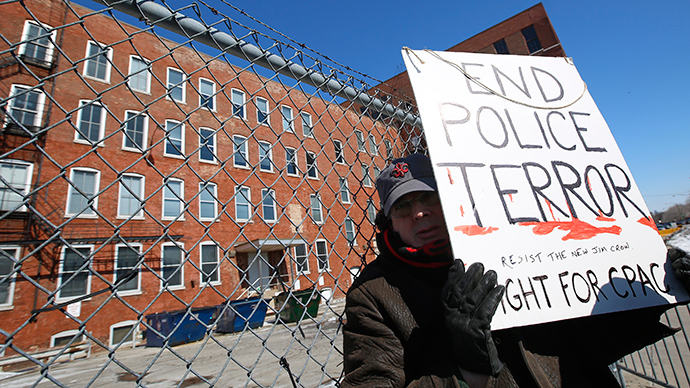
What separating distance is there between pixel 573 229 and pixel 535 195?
22 centimetres

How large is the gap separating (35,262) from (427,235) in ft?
51.0

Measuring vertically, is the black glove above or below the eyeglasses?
below

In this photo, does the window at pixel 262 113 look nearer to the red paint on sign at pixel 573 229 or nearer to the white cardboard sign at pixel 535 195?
the white cardboard sign at pixel 535 195

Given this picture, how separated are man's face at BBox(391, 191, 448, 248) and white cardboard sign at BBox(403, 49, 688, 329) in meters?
0.26

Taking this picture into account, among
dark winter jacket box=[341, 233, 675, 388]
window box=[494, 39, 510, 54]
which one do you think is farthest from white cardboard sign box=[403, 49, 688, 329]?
window box=[494, 39, 510, 54]

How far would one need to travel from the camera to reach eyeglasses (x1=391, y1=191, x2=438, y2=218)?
5.06 feet

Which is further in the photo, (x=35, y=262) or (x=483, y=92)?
(x=35, y=262)

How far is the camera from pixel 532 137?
4.86ft

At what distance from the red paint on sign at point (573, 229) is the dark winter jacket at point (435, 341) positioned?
437 mm

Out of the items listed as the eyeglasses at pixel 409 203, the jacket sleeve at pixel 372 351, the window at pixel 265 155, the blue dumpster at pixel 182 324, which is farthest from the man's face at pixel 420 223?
the blue dumpster at pixel 182 324

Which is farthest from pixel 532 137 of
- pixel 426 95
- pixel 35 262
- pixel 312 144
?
pixel 35 262

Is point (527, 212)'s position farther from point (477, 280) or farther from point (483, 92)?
point (483, 92)

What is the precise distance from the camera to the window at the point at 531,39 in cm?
2466

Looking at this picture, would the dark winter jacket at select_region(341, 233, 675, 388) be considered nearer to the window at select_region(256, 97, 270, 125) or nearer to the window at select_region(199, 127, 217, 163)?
the window at select_region(199, 127, 217, 163)
